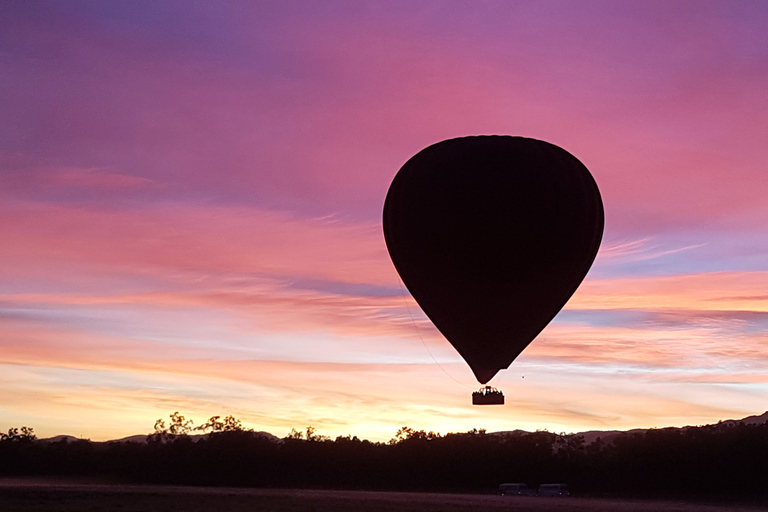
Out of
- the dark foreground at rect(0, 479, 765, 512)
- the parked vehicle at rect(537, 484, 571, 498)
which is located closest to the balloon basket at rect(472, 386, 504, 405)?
Answer: the dark foreground at rect(0, 479, 765, 512)

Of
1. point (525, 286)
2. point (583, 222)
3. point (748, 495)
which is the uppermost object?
point (583, 222)

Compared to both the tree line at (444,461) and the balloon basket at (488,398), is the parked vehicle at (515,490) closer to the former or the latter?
the tree line at (444,461)

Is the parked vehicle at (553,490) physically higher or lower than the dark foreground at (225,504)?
higher

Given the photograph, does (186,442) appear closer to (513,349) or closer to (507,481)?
(507,481)

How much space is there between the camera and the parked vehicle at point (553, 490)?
8006 cm

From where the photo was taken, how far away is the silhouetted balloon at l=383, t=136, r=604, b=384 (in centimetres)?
2997

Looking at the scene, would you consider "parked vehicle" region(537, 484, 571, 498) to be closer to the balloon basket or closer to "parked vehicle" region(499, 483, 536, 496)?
"parked vehicle" region(499, 483, 536, 496)

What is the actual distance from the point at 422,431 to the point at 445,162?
77.6 metres

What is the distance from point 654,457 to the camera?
83.5 metres

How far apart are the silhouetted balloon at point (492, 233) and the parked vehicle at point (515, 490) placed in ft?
175

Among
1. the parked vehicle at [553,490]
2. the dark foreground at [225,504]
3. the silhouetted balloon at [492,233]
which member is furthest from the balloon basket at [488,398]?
the parked vehicle at [553,490]

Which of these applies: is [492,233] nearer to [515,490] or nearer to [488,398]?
[488,398]

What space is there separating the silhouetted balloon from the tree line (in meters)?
53.3

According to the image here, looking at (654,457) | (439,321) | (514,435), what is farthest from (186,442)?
(439,321)
